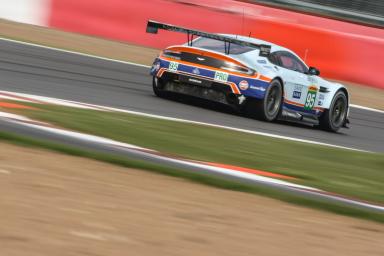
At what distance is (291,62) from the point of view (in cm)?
1291

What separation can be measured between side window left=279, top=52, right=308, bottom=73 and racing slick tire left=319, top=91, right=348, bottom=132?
0.96 m

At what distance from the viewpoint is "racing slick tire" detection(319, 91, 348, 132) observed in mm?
13742

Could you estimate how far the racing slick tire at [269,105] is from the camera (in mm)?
12273

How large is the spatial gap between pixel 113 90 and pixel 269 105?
223cm

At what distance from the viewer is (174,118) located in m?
10.8

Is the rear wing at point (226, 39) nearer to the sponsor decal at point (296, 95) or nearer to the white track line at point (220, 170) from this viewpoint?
the sponsor decal at point (296, 95)

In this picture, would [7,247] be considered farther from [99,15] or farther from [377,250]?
[99,15]

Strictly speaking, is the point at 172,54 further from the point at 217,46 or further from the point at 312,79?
the point at 312,79

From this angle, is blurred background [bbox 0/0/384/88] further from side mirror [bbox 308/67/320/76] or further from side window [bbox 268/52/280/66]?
side window [bbox 268/52/280/66]

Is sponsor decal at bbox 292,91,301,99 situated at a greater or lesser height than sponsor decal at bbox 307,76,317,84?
lesser

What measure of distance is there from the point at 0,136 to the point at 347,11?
1483 centimetres

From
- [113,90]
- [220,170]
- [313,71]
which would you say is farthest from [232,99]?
[220,170]

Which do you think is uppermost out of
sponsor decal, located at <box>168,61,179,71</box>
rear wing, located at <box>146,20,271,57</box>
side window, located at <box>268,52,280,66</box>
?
rear wing, located at <box>146,20,271,57</box>

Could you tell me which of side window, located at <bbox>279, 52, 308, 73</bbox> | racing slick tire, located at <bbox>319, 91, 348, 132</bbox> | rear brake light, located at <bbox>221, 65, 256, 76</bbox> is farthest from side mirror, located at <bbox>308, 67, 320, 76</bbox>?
rear brake light, located at <bbox>221, 65, 256, 76</bbox>
